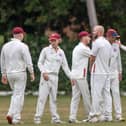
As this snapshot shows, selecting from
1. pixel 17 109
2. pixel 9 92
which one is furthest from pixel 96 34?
pixel 9 92

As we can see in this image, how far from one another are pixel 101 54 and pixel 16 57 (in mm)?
1975

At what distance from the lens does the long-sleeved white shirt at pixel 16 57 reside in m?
20.7

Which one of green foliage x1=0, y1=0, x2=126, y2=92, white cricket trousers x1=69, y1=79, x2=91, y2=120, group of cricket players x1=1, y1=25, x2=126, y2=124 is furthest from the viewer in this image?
green foliage x1=0, y1=0, x2=126, y2=92

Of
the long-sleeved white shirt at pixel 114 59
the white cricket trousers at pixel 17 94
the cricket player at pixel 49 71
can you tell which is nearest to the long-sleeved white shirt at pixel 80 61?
the cricket player at pixel 49 71

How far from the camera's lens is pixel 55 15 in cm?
4400

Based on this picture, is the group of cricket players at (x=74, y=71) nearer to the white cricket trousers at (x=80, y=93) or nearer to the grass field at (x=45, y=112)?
the white cricket trousers at (x=80, y=93)

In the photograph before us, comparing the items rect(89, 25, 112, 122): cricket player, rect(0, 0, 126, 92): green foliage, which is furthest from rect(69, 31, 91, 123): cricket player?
rect(0, 0, 126, 92): green foliage

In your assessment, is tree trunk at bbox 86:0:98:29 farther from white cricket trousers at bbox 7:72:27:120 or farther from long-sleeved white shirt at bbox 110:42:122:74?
white cricket trousers at bbox 7:72:27:120

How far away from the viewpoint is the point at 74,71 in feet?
69.5

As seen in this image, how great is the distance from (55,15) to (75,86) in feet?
75.1

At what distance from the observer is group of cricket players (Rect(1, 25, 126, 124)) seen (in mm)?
20766

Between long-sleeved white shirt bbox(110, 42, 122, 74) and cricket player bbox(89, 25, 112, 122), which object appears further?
long-sleeved white shirt bbox(110, 42, 122, 74)

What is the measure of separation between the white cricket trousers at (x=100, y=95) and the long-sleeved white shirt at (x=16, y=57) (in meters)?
1.63


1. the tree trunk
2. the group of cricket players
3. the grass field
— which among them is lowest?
the grass field
